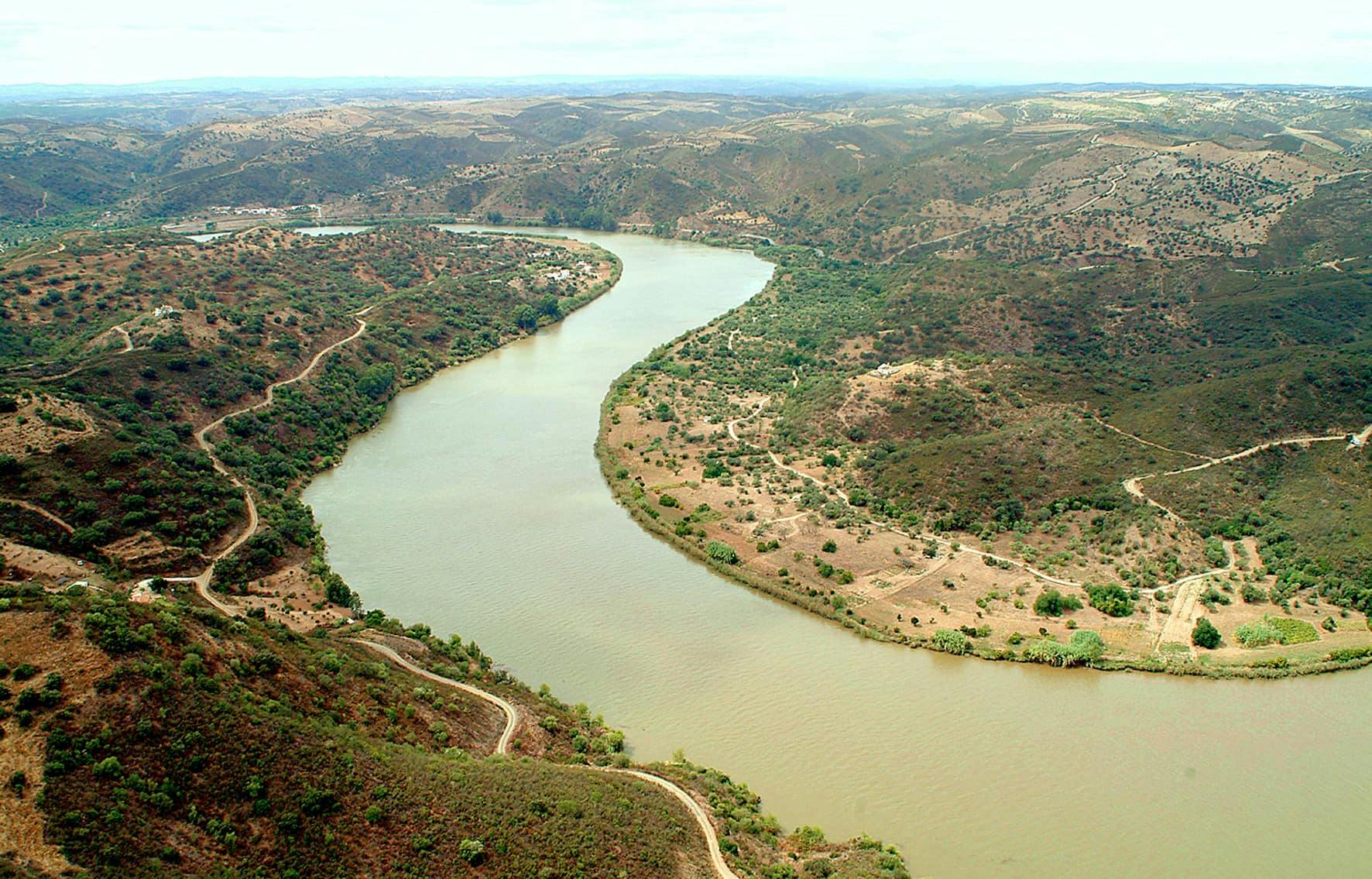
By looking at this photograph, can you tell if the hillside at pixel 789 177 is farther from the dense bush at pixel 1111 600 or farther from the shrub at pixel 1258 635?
the shrub at pixel 1258 635

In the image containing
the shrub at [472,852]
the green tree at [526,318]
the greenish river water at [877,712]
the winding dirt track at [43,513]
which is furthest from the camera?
the green tree at [526,318]

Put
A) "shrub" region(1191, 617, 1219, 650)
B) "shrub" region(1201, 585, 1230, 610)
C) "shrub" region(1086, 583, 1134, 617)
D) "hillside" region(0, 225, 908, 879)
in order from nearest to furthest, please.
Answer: "hillside" region(0, 225, 908, 879) < "shrub" region(1191, 617, 1219, 650) < "shrub" region(1086, 583, 1134, 617) < "shrub" region(1201, 585, 1230, 610)

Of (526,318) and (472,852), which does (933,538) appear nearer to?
(472,852)

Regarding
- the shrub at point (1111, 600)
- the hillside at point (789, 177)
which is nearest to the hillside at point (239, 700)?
the shrub at point (1111, 600)

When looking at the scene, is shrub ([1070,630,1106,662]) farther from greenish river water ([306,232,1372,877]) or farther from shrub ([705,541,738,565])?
shrub ([705,541,738,565])

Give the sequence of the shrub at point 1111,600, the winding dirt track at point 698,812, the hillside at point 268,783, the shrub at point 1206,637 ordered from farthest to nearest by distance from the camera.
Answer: the shrub at point 1111,600, the shrub at point 1206,637, the winding dirt track at point 698,812, the hillside at point 268,783

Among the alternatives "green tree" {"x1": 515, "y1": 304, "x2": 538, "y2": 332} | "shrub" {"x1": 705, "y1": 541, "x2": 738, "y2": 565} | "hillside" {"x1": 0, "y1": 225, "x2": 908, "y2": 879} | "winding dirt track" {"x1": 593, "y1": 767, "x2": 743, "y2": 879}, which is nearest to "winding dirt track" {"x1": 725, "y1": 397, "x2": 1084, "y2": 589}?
"shrub" {"x1": 705, "y1": 541, "x2": 738, "y2": 565}
